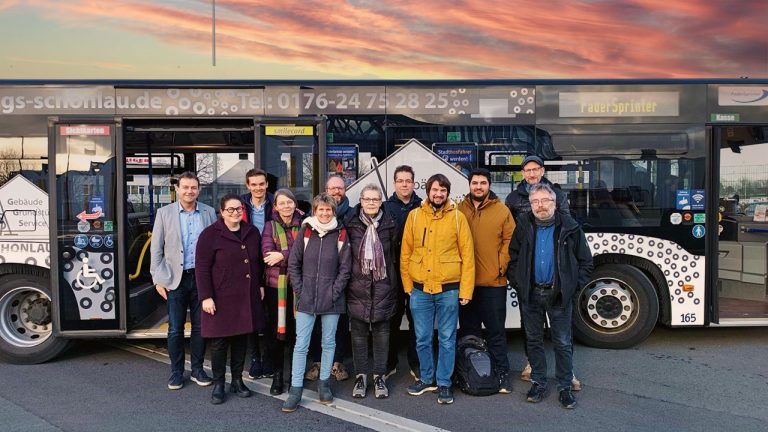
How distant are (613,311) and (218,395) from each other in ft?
13.2

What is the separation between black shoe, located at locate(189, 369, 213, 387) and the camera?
15.6ft

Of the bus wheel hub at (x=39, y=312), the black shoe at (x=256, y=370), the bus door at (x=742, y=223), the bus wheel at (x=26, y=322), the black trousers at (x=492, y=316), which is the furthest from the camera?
the bus door at (x=742, y=223)

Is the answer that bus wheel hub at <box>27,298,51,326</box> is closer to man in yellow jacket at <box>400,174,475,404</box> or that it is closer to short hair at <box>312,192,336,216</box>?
short hair at <box>312,192,336,216</box>

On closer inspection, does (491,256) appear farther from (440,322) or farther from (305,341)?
(305,341)

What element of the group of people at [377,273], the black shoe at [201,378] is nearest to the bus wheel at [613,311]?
the group of people at [377,273]

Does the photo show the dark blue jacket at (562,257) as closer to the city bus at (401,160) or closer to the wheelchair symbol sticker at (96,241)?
the city bus at (401,160)

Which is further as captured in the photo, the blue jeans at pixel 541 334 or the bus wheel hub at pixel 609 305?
the bus wheel hub at pixel 609 305

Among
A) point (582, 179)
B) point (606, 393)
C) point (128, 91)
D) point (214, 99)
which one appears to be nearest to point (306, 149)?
point (214, 99)

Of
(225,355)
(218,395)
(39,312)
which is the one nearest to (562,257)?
(225,355)

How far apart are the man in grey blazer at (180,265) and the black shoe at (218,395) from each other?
43 cm

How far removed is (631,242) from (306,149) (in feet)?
11.4

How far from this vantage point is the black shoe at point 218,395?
4309 mm

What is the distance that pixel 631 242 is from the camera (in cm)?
558

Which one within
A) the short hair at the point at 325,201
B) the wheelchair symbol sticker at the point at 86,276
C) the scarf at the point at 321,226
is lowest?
the wheelchair symbol sticker at the point at 86,276
